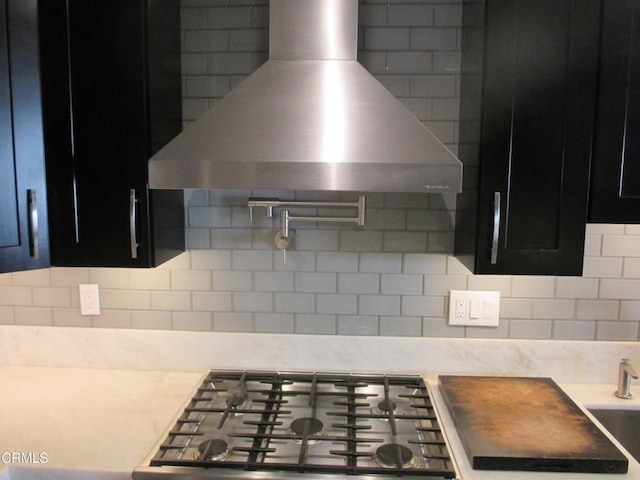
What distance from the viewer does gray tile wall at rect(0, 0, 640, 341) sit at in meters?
1.69

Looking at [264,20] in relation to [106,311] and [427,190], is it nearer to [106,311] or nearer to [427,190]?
[427,190]

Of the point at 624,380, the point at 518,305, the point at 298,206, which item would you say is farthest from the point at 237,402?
the point at 624,380

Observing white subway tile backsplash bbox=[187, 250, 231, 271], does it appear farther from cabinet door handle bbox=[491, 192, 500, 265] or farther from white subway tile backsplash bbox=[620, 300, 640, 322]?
white subway tile backsplash bbox=[620, 300, 640, 322]

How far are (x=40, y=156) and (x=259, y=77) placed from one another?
2.28ft

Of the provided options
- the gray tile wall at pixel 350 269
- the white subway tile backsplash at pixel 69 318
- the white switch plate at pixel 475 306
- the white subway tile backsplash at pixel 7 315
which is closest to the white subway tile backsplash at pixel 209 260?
the gray tile wall at pixel 350 269

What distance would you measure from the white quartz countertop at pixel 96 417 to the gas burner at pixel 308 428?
36 cm

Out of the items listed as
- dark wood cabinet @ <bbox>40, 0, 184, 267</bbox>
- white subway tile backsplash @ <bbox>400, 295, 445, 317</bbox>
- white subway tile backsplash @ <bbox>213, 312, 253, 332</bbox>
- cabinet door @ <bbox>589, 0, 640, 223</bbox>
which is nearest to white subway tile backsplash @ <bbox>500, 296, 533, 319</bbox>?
white subway tile backsplash @ <bbox>400, 295, 445, 317</bbox>

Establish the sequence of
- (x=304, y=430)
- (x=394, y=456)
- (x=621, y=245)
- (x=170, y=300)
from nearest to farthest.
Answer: (x=394, y=456) < (x=304, y=430) < (x=621, y=245) < (x=170, y=300)

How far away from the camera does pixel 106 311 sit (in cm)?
181

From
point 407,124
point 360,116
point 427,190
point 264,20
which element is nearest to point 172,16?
point 264,20

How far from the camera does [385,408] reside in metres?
1.51

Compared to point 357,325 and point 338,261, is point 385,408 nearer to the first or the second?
point 357,325

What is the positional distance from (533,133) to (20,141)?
1479 millimetres

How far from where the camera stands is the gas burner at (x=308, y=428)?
1352 mm
